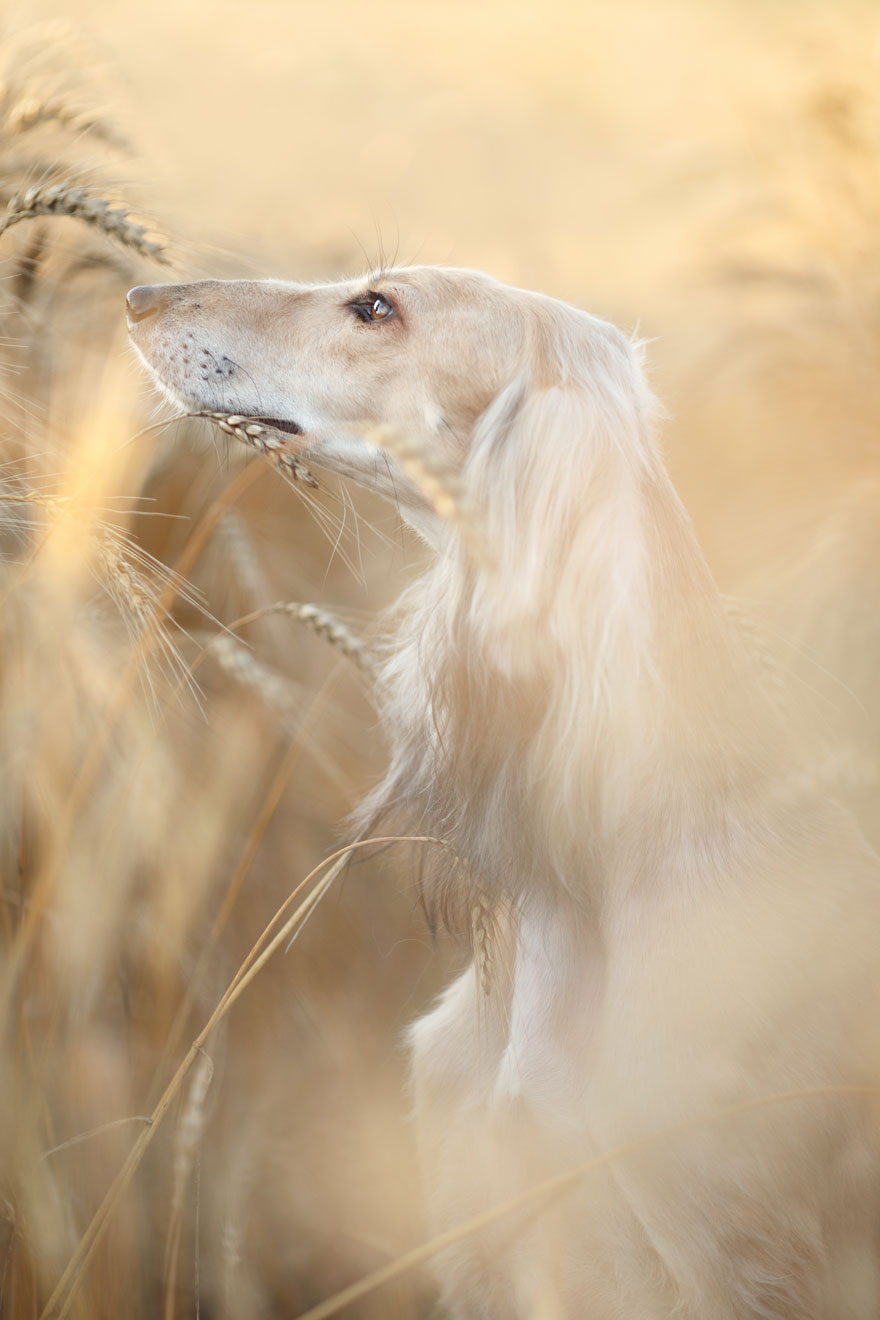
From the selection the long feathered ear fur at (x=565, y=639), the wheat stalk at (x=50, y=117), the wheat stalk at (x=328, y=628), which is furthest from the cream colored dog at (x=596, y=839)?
the wheat stalk at (x=50, y=117)

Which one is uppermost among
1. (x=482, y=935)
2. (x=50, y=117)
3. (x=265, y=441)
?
(x=50, y=117)

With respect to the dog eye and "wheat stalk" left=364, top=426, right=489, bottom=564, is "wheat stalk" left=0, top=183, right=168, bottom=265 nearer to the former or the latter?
the dog eye

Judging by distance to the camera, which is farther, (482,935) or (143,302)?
(143,302)

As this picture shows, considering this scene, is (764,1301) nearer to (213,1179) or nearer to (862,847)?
(862,847)

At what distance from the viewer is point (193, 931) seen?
4.81 ft

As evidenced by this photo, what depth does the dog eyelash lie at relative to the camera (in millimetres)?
1229

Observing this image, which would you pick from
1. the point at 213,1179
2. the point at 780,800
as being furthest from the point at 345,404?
the point at 213,1179

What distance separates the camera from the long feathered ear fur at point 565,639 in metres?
1.02

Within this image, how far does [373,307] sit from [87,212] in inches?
15.3

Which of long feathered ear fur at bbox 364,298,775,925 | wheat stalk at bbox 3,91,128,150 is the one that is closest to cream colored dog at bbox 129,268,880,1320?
long feathered ear fur at bbox 364,298,775,925

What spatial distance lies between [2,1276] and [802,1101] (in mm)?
895

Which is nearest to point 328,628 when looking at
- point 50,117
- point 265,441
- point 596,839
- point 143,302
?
point 265,441

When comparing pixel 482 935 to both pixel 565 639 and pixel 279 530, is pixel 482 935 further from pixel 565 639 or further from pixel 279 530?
pixel 279 530

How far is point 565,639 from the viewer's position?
1.02 meters
